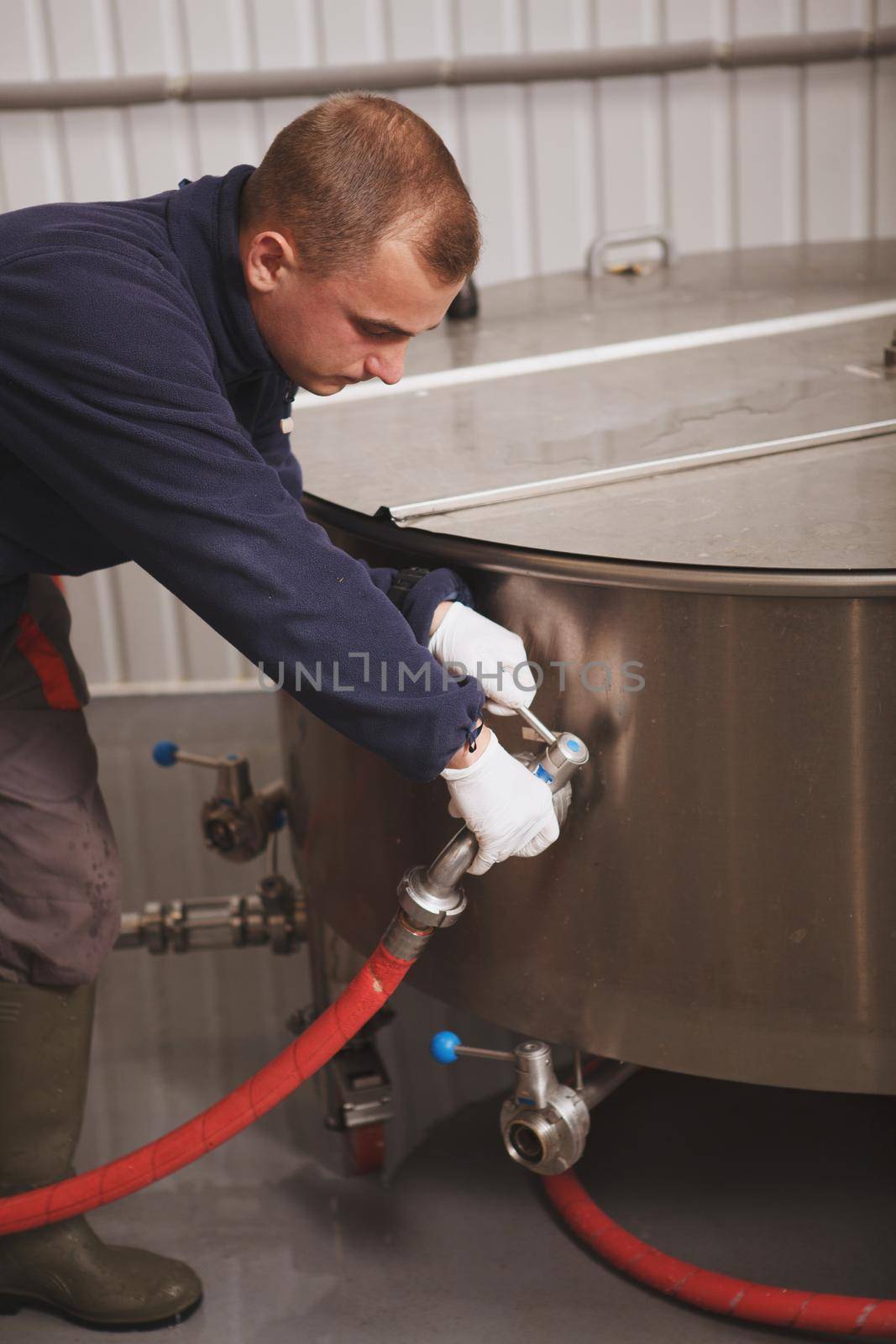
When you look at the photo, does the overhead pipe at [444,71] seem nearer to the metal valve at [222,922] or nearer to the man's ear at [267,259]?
the metal valve at [222,922]

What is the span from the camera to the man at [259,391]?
3.63ft

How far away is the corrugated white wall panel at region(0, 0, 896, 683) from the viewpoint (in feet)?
10.2

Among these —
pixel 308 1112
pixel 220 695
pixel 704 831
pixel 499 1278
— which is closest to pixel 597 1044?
pixel 704 831

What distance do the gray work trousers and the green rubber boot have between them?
48 mm

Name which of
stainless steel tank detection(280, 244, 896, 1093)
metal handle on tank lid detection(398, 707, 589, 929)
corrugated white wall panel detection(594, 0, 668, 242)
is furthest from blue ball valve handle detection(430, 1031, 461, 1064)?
corrugated white wall panel detection(594, 0, 668, 242)

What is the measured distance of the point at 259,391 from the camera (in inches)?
53.7

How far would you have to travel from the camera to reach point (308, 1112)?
6.34 feet

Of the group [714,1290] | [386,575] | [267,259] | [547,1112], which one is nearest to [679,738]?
[386,575]

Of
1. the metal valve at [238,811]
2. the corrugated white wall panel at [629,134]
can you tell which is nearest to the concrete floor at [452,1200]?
the metal valve at [238,811]

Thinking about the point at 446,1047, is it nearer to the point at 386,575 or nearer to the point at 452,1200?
the point at 452,1200

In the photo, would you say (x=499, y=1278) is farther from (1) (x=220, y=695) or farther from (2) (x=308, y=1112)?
(1) (x=220, y=695)

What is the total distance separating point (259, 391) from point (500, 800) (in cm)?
48

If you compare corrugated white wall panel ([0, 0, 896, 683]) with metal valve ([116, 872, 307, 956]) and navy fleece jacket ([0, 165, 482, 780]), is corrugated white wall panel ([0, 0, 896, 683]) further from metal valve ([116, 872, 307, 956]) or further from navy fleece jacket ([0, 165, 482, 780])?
navy fleece jacket ([0, 165, 482, 780])

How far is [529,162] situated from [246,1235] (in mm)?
2470
